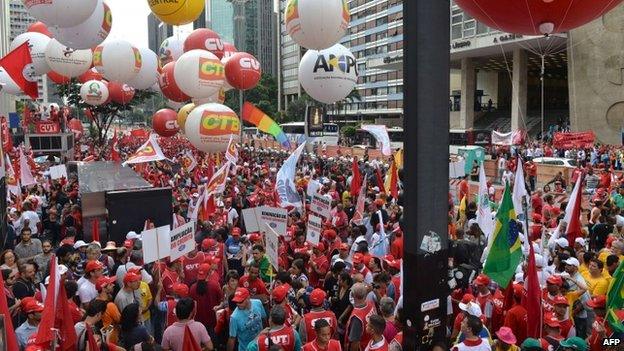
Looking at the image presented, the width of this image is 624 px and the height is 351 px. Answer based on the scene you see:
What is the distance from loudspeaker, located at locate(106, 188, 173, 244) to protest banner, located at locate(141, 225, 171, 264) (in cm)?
548

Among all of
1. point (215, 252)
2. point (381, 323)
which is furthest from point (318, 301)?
point (215, 252)

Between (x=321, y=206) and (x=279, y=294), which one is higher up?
(x=321, y=206)

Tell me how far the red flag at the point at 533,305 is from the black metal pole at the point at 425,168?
0.98 m

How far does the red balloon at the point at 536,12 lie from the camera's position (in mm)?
5305

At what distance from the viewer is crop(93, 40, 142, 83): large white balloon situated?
1604 cm

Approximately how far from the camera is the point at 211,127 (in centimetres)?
1358

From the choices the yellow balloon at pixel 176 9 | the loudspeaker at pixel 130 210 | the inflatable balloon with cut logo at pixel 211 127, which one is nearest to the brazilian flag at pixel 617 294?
the loudspeaker at pixel 130 210

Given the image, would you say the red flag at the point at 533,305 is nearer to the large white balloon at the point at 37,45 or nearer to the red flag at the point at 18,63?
the red flag at the point at 18,63

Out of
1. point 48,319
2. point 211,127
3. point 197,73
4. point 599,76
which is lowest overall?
point 48,319

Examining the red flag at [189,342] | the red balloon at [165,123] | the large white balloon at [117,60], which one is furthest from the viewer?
the red balloon at [165,123]

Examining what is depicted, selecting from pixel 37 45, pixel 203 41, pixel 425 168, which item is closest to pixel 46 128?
pixel 37 45

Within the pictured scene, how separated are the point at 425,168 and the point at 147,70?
15.3 metres

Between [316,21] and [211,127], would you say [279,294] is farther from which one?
[211,127]

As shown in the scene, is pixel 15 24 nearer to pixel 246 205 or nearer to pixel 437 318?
pixel 246 205
